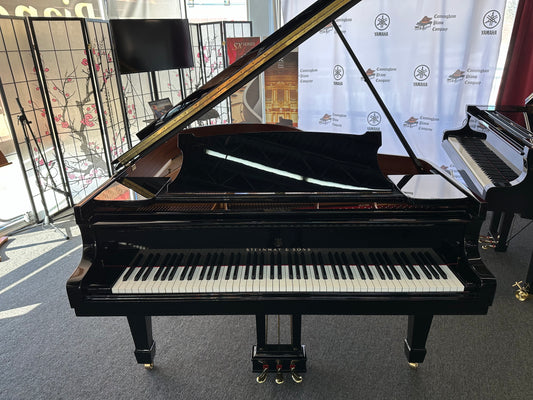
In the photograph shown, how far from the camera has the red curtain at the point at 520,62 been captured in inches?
154

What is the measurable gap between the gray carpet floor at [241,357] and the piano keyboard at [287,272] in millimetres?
819

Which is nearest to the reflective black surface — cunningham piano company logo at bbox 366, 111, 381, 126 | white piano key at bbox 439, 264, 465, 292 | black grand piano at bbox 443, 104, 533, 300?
white piano key at bbox 439, 264, 465, 292

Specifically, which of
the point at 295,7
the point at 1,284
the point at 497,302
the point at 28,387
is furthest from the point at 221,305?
the point at 295,7

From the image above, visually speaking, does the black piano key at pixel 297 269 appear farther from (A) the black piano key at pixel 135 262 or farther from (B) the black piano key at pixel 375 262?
(A) the black piano key at pixel 135 262

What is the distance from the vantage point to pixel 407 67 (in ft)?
15.3

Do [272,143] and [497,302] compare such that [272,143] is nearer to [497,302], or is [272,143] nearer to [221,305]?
[221,305]

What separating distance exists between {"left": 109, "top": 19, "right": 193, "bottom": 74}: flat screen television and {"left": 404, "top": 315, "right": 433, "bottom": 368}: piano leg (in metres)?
3.49

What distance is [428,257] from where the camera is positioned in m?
1.66

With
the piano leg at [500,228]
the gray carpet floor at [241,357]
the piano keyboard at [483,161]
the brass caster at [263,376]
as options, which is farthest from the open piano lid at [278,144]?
the piano leg at [500,228]

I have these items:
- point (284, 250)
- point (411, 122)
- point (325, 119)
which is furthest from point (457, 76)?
point (284, 250)

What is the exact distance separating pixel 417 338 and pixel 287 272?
38.1 inches

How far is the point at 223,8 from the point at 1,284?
4.59 meters

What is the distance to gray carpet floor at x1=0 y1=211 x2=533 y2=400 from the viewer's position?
6.80ft

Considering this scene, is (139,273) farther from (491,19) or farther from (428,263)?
(491,19)
